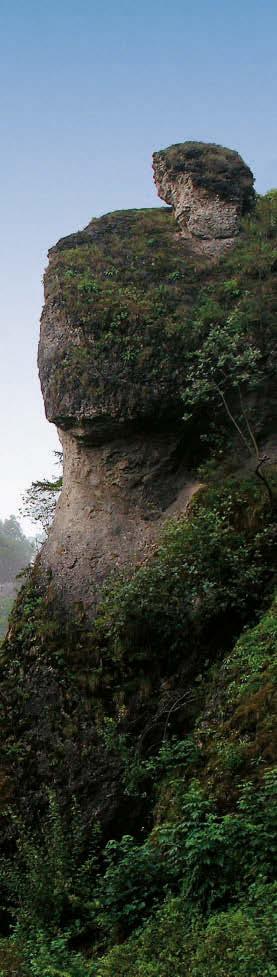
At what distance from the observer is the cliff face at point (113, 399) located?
13867mm

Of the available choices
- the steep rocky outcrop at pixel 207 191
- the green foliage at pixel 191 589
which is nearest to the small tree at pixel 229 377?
the green foliage at pixel 191 589

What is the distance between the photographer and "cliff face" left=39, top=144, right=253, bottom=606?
13867mm

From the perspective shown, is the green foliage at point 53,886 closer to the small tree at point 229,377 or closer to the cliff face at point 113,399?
the cliff face at point 113,399

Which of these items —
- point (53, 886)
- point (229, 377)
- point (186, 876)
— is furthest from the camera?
point (229, 377)

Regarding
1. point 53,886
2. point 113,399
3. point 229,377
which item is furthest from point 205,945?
point 113,399

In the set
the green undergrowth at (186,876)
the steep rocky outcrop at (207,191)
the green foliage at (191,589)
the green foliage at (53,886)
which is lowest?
the green foliage at (53,886)

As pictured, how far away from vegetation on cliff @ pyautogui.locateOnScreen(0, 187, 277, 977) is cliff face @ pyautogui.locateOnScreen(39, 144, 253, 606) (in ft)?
0.35

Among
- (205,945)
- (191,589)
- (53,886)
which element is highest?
(191,589)

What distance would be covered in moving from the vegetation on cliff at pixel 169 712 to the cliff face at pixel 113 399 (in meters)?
0.11

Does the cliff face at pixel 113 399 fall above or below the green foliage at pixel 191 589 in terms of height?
above

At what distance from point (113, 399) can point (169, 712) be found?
5903 mm

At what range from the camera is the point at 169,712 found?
432 inches

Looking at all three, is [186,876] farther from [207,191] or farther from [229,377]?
[207,191]

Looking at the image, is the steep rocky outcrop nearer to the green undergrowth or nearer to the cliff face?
the cliff face
